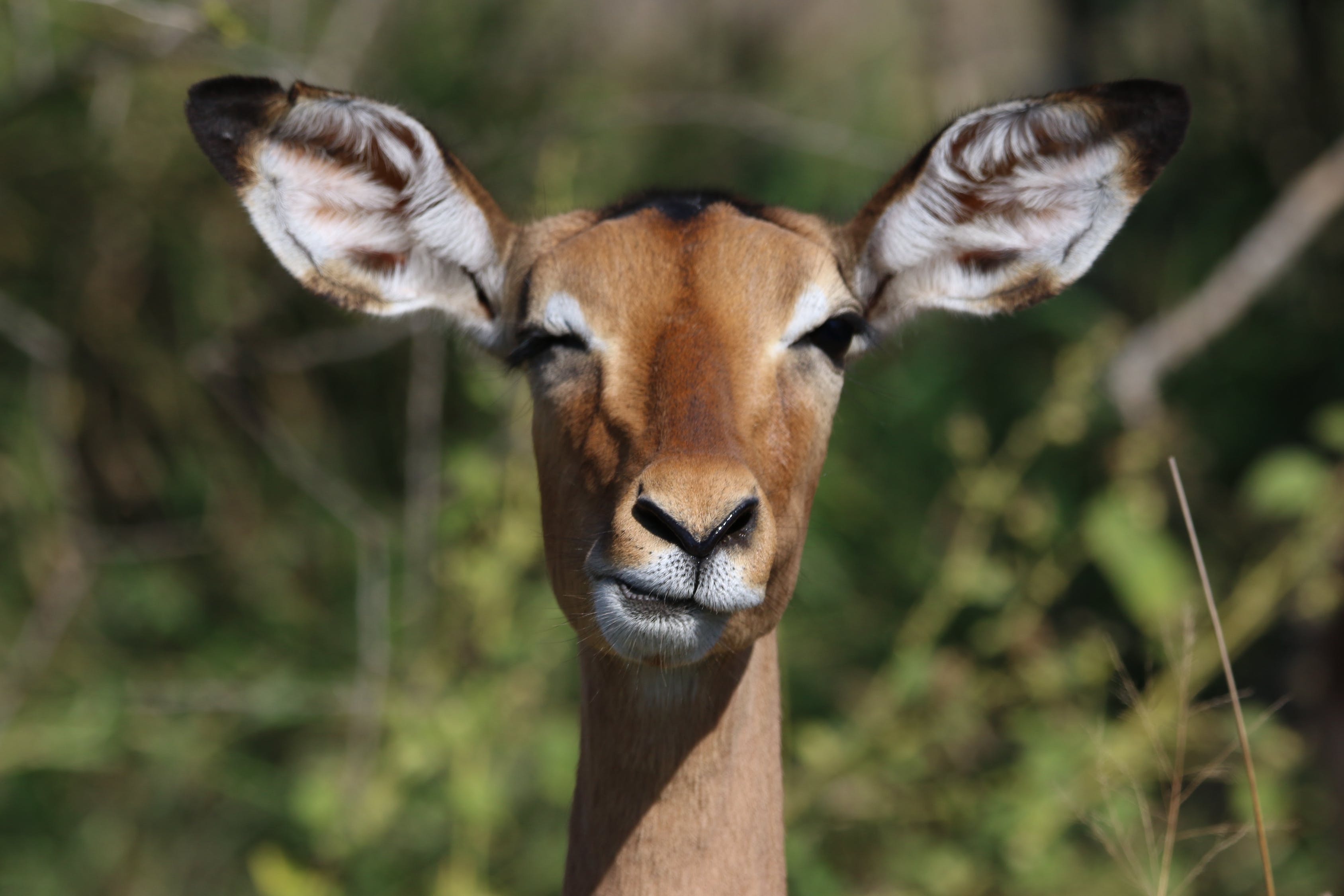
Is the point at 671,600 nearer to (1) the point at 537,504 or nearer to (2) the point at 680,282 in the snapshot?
(2) the point at 680,282

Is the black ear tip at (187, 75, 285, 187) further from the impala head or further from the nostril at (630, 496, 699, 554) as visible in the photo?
the nostril at (630, 496, 699, 554)

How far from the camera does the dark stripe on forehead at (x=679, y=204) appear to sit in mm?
3201

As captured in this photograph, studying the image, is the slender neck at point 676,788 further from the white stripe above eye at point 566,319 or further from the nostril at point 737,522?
the white stripe above eye at point 566,319

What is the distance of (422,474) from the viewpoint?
5531 mm

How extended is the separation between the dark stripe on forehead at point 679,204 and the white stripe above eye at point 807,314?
0.33 meters

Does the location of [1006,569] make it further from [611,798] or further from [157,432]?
[157,432]

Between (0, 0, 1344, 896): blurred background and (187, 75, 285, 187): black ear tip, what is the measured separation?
1275mm

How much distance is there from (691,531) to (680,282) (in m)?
0.77

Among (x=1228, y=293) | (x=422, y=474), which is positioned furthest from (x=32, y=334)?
(x=1228, y=293)

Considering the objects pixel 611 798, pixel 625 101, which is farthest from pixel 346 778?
pixel 625 101

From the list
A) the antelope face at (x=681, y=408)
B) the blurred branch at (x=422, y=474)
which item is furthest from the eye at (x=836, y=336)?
the blurred branch at (x=422, y=474)

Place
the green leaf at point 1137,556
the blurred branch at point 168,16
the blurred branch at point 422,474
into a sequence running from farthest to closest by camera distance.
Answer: the blurred branch at point 422,474
the green leaf at point 1137,556
the blurred branch at point 168,16

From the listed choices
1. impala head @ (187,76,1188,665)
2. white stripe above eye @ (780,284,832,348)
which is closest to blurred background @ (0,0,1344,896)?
impala head @ (187,76,1188,665)

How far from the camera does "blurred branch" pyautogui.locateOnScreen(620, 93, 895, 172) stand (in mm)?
5480
